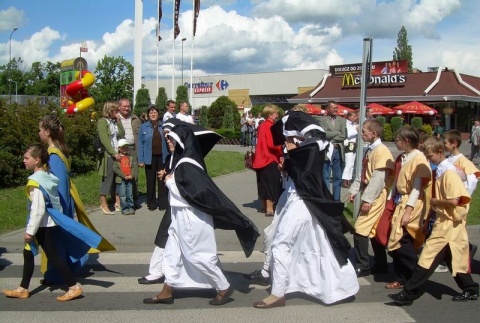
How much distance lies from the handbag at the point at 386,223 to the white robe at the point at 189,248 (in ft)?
6.34

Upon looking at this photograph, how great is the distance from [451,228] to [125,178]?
20.4 ft

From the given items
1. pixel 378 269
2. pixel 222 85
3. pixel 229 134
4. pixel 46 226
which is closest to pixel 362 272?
pixel 378 269

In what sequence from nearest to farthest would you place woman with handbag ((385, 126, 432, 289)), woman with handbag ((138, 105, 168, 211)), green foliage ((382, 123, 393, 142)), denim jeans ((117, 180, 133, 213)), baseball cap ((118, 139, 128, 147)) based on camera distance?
woman with handbag ((385, 126, 432, 289)), baseball cap ((118, 139, 128, 147)), denim jeans ((117, 180, 133, 213)), woman with handbag ((138, 105, 168, 211)), green foliage ((382, 123, 393, 142))

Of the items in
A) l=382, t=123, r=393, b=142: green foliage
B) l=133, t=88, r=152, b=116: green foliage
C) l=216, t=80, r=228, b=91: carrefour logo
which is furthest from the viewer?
l=216, t=80, r=228, b=91: carrefour logo

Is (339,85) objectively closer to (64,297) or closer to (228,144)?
(228,144)

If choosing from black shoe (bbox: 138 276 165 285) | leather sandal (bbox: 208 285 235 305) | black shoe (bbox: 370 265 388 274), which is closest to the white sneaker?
black shoe (bbox: 370 265 388 274)

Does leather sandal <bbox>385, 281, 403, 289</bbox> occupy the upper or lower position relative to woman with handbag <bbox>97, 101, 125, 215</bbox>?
lower

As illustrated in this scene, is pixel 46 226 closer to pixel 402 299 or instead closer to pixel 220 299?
pixel 220 299

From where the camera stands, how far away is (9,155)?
1272 centimetres

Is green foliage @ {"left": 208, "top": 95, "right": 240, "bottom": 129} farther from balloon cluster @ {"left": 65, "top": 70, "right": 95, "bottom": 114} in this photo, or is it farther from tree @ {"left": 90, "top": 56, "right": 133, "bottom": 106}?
tree @ {"left": 90, "top": 56, "right": 133, "bottom": 106}

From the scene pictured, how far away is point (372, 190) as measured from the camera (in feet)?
21.2

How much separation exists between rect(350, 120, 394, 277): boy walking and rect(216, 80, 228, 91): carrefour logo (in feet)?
201

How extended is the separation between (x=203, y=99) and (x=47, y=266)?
6420cm

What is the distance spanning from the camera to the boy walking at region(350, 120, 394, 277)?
6496 mm
